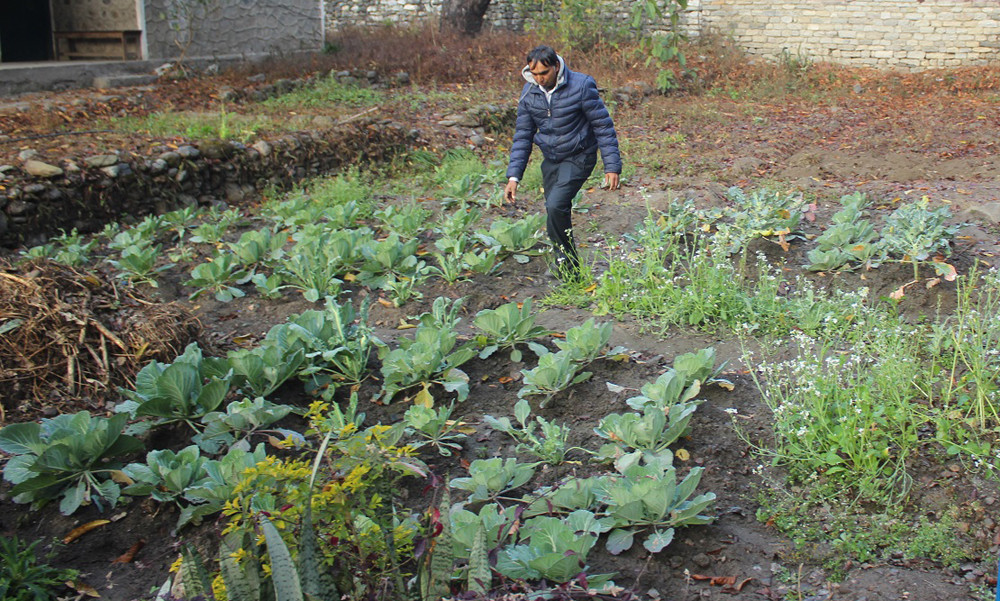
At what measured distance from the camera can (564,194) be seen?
550cm

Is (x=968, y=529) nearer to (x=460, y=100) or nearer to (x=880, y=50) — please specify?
(x=460, y=100)

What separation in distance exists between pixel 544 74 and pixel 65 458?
3.65 meters

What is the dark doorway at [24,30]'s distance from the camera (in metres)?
13.3

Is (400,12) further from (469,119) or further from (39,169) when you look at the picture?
(39,169)

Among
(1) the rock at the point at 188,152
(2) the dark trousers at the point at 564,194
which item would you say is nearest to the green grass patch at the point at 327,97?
(1) the rock at the point at 188,152

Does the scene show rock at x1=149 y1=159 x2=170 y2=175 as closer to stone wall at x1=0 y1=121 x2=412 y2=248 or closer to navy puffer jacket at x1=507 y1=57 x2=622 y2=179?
stone wall at x1=0 y1=121 x2=412 y2=248

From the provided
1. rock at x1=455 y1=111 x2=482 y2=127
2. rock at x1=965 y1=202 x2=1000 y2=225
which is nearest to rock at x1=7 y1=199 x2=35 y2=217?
rock at x1=455 y1=111 x2=482 y2=127

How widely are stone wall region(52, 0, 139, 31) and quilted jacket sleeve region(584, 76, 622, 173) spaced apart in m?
9.49

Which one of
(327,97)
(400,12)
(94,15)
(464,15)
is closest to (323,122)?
(327,97)

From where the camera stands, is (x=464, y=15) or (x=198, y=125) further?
(x=464, y=15)

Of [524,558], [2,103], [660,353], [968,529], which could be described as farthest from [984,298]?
[2,103]

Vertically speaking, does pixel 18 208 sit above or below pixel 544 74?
below

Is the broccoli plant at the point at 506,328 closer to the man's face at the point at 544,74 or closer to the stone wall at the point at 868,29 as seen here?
the man's face at the point at 544,74

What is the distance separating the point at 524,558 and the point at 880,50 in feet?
52.2
